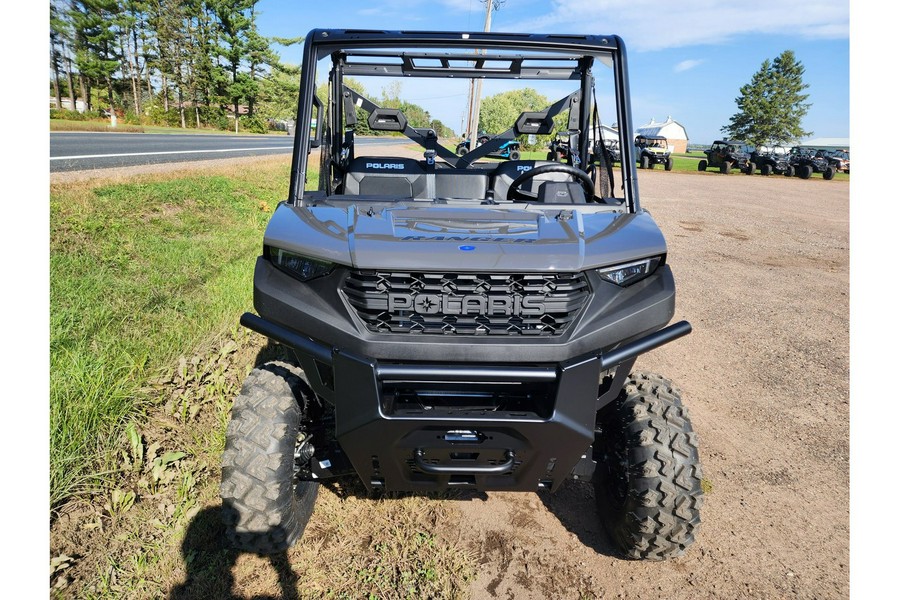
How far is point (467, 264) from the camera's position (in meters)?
2.13

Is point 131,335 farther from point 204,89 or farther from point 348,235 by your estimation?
point 204,89

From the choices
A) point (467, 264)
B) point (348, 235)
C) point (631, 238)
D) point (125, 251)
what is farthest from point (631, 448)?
point (125, 251)

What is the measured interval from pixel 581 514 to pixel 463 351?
5.05ft

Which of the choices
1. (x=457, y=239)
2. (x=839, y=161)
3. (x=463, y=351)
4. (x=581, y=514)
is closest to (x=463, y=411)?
(x=463, y=351)

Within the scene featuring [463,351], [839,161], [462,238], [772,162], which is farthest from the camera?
[839,161]

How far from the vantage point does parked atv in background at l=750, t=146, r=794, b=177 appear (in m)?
30.6

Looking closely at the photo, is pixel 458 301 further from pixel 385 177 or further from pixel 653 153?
pixel 653 153

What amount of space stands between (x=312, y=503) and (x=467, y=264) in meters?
1.61

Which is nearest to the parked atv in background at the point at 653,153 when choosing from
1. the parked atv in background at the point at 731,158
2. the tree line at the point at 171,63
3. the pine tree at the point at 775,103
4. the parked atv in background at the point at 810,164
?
the parked atv in background at the point at 731,158

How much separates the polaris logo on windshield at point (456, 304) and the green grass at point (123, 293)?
1.84 meters

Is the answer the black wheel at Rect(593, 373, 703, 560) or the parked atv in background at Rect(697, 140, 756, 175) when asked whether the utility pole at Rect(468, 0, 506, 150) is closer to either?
the black wheel at Rect(593, 373, 703, 560)

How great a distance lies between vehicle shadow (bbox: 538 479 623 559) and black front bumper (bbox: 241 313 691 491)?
0.75m

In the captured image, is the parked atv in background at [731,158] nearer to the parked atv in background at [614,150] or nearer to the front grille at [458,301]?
the parked atv in background at [614,150]

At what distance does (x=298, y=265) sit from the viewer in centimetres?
237
